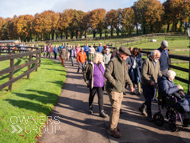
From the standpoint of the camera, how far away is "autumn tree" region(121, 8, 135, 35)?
243 ft

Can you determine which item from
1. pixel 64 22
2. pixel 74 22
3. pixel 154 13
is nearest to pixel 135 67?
pixel 154 13

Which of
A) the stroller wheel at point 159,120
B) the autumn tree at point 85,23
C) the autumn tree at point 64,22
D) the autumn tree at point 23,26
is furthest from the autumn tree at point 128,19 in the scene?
the stroller wheel at point 159,120

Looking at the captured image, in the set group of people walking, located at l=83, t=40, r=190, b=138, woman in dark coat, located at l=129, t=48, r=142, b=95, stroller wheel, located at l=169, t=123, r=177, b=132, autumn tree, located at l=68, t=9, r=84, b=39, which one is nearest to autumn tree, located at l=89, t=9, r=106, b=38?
autumn tree, located at l=68, t=9, r=84, b=39

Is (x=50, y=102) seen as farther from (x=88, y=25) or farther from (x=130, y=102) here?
(x=88, y=25)

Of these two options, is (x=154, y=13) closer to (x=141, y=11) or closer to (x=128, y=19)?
(x=141, y=11)

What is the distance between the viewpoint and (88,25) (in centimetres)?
8081

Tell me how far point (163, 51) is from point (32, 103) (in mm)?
4943

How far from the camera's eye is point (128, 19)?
74375mm

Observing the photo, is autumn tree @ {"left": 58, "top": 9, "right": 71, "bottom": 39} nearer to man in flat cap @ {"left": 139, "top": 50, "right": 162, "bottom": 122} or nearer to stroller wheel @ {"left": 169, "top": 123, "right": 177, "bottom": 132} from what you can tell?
man in flat cap @ {"left": 139, "top": 50, "right": 162, "bottom": 122}

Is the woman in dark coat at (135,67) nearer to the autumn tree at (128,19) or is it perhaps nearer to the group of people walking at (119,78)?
the group of people walking at (119,78)

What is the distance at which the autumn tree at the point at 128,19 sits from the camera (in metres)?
73.9

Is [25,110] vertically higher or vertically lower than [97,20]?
lower

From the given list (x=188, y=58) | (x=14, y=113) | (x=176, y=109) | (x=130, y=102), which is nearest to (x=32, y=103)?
(x=14, y=113)

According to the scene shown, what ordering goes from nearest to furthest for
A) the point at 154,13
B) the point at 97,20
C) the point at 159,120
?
the point at 159,120 → the point at 154,13 → the point at 97,20
